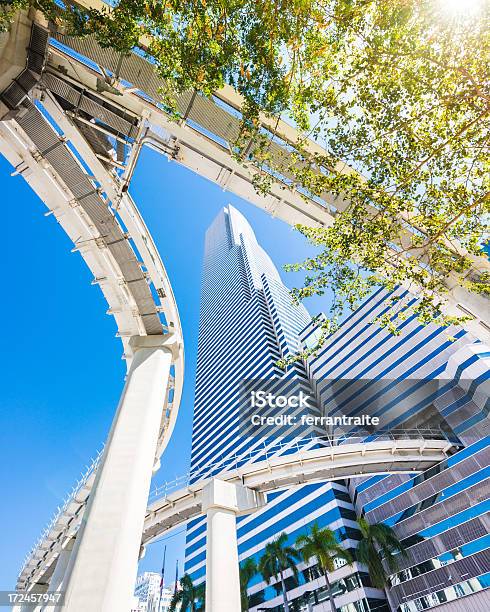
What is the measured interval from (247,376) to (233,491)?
2986 inches

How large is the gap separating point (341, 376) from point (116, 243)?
221 ft

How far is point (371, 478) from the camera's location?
169 ft

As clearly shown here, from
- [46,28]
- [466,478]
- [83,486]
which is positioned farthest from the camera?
[466,478]

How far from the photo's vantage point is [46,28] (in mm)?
7629

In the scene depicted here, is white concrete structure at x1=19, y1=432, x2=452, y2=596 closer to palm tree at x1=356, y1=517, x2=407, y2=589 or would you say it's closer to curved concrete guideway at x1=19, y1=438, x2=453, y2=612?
curved concrete guideway at x1=19, y1=438, x2=453, y2=612

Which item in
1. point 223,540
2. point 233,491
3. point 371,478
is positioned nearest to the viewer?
point 223,540

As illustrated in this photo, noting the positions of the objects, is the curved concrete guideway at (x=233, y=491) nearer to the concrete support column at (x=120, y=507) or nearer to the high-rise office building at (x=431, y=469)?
the concrete support column at (x=120, y=507)

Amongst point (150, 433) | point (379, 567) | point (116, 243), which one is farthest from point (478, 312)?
point (379, 567)

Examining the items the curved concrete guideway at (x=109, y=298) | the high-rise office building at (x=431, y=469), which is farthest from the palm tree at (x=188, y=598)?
the curved concrete guideway at (x=109, y=298)

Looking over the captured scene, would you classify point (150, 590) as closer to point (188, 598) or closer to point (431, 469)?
point (188, 598)

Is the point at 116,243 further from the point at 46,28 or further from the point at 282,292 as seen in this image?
the point at 282,292

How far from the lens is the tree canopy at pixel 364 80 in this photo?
22.8 feet

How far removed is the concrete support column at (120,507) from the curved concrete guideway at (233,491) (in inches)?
344

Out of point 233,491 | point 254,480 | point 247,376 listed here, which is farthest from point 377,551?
point 247,376
